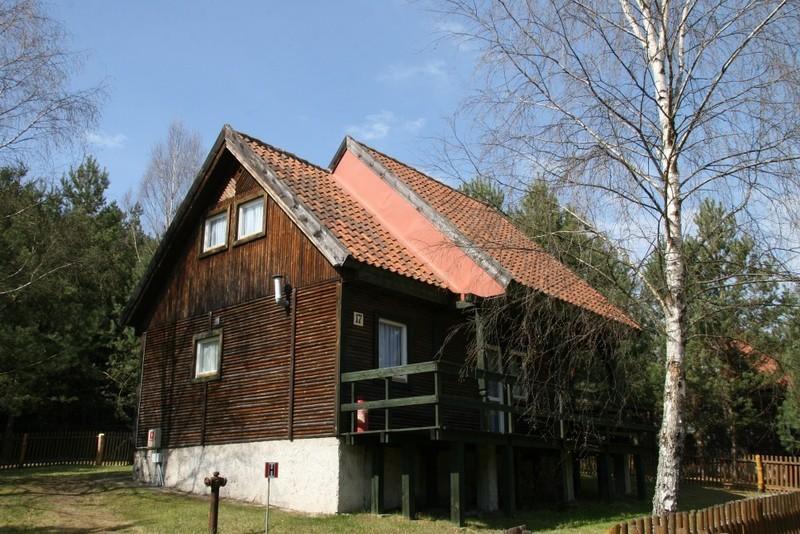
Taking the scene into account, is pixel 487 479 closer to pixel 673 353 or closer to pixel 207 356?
pixel 673 353

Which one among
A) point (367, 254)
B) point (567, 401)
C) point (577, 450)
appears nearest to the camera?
point (567, 401)

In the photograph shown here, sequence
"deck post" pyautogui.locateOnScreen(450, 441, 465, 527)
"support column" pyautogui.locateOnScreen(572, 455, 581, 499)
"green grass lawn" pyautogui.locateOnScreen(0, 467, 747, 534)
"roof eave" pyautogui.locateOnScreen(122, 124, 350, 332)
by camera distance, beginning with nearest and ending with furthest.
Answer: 1. "green grass lawn" pyautogui.locateOnScreen(0, 467, 747, 534)
2. "deck post" pyautogui.locateOnScreen(450, 441, 465, 527)
3. "roof eave" pyautogui.locateOnScreen(122, 124, 350, 332)
4. "support column" pyautogui.locateOnScreen(572, 455, 581, 499)

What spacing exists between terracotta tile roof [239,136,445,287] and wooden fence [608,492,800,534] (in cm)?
764

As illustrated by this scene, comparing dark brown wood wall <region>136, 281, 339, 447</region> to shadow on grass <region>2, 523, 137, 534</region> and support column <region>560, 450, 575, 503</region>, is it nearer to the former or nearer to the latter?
shadow on grass <region>2, 523, 137, 534</region>

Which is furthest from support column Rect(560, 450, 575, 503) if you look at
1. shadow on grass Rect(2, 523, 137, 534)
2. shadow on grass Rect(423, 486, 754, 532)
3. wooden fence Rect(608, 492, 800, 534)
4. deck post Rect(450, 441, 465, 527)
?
shadow on grass Rect(2, 523, 137, 534)

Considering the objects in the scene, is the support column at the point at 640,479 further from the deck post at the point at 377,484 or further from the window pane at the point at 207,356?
the window pane at the point at 207,356

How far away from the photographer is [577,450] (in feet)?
55.0

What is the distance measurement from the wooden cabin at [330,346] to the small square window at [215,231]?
0.20 ft

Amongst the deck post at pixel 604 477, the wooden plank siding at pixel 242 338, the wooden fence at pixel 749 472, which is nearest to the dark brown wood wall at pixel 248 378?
the wooden plank siding at pixel 242 338

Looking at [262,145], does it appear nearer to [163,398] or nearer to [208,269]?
[208,269]

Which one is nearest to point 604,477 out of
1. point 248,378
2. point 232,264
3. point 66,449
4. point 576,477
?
point 576,477

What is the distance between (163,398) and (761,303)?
568 inches

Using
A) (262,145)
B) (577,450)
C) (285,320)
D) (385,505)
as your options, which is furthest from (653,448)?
(262,145)

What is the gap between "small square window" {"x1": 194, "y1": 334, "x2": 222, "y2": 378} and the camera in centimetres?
1763
